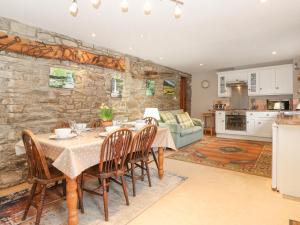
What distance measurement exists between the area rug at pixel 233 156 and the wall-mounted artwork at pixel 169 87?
2033 mm

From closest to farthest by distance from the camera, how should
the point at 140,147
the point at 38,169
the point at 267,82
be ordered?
the point at 38,169
the point at 140,147
the point at 267,82

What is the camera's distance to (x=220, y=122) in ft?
21.5

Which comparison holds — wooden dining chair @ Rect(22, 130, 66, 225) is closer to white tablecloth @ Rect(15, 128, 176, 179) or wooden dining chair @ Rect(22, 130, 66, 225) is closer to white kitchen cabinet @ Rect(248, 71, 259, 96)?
white tablecloth @ Rect(15, 128, 176, 179)

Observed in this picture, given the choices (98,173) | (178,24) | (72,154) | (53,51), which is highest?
(178,24)

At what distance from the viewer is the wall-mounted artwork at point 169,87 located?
6.44 m

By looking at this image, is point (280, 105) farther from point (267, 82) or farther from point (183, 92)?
point (183, 92)

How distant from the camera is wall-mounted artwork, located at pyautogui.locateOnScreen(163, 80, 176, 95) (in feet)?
21.1

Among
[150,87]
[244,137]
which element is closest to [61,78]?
[150,87]

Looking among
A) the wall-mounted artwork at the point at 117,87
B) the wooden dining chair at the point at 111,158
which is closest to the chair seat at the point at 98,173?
the wooden dining chair at the point at 111,158

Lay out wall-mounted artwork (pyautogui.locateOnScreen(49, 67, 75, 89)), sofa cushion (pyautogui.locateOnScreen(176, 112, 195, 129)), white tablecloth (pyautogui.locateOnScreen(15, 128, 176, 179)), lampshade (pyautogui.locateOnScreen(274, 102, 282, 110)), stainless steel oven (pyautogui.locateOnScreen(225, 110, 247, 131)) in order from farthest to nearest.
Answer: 1. stainless steel oven (pyautogui.locateOnScreen(225, 110, 247, 131))
2. lampshade (pyautogui.locateOnScreen(274, 102, 282, 110))
3. sofa cushion (pyautogui.locateOnScreen(176, 112, 195, 129))
4. wall-mounted artwork (pyautogui.locateOnScreen(49, 67, 75, 89))
5. white tablecloth (pyautogui.locateOnScreen(15, 128, 176, 179))

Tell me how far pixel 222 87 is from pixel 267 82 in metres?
1.38

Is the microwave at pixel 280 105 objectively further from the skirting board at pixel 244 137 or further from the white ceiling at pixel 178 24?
the white ceiling at pixel 178 24

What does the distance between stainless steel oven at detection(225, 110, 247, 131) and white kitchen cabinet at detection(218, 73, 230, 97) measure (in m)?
0.76

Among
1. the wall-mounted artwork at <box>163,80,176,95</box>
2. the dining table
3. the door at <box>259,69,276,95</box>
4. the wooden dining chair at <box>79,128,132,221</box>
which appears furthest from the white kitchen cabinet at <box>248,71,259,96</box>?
the dining table
